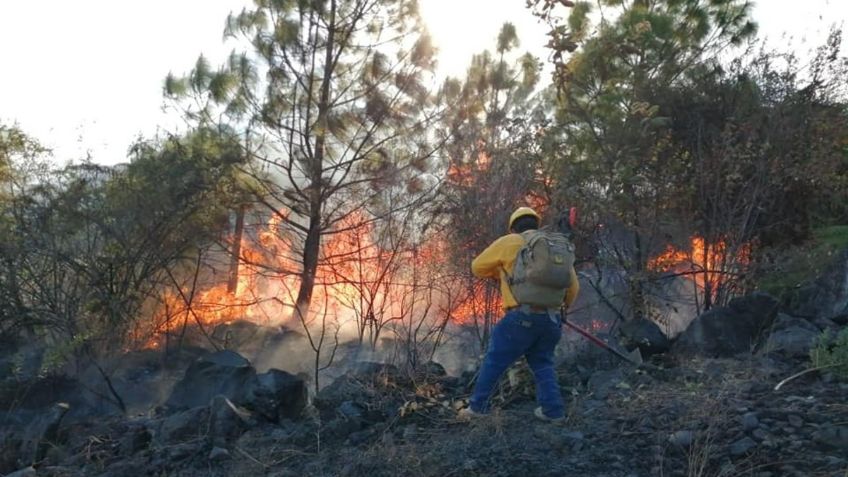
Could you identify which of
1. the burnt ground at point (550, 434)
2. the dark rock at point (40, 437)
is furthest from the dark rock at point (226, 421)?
the dark rock at point (40, 437)

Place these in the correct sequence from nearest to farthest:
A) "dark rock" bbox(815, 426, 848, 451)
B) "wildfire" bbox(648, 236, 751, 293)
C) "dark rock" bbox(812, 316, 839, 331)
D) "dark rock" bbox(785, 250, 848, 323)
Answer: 1. "dark rock" bbox(815, 426, 848, 451)
2. "dark rock" bbox(812, 316, 839, 331)
3. "dark rock" bbox(785, 250, 848, 323)
4. "wildfire" bbox(648, 236, 751, 293)

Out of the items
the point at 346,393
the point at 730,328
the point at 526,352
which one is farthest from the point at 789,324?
the point at 346,393

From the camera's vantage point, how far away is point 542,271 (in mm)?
5723

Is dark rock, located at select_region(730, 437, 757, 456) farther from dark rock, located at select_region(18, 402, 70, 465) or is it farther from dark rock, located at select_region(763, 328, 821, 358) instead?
dark rock, located at select_region(18, 402, 70, 465)

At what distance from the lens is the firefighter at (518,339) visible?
5.84 metres

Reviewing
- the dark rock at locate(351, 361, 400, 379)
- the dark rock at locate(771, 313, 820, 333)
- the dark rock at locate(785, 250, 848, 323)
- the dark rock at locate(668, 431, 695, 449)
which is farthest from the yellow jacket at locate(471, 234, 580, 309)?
the dark rock at locate(785, 250, 848, 323)

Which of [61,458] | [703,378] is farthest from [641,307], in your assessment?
[61,458]

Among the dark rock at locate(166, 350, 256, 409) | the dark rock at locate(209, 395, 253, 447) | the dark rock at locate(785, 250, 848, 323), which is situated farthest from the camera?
the dark rock at locate(166, 350, 256, 409)

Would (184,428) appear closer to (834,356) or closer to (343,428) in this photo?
(343,428)

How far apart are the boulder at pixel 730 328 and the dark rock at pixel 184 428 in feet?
15.7

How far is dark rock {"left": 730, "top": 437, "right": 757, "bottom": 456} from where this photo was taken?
4469 millimetres

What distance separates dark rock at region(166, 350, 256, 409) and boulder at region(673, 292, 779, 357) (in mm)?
4918

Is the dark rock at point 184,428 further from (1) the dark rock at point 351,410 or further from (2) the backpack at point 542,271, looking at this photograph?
(2) the backpack at point 542,271

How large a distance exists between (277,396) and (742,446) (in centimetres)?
430
